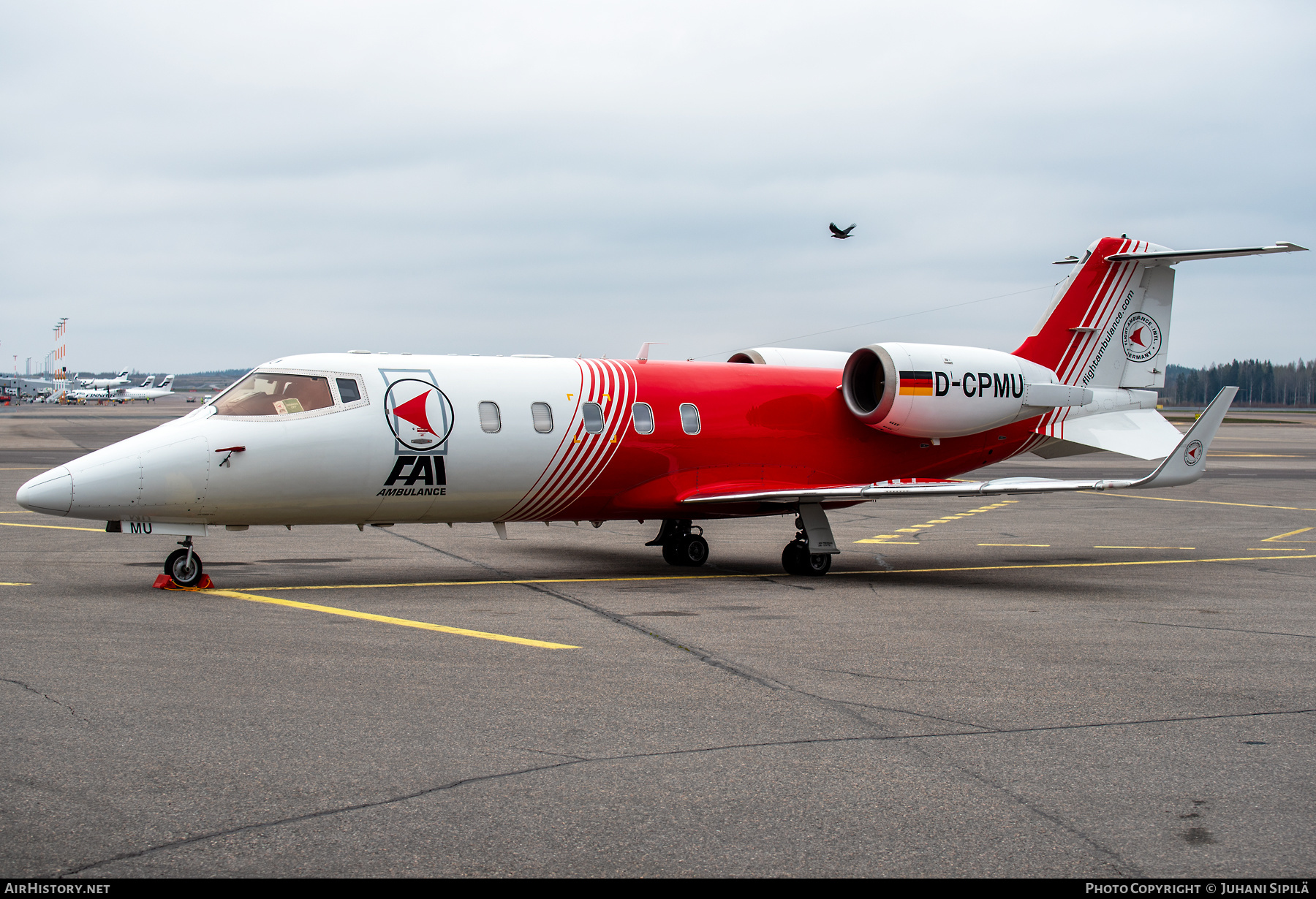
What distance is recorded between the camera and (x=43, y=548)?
1730 cm

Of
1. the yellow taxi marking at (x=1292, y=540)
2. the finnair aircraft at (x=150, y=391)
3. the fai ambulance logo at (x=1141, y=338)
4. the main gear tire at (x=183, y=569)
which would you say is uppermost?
the finnair aircraft at (x=150, y=391)

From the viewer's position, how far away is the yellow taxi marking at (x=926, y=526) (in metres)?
20.7

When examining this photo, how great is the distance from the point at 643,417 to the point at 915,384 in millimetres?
4252

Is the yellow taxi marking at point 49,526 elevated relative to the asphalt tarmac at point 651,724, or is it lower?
lower

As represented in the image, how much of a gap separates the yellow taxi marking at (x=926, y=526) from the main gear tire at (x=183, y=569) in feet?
39.1

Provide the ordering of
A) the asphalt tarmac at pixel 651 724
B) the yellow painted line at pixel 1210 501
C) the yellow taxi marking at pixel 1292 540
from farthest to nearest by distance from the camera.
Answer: the yellow painted line at pixel 1210 501, the yellow taxi marking at pixel 1292 540, the asphalt tarmac at pixel 651 724

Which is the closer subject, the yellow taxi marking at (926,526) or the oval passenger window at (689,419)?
the oval passenger window at (689,419)

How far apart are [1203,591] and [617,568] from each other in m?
8.06

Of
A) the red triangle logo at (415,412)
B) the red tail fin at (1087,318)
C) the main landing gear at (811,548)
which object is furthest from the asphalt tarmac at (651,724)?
the red tail fin at (1087,318)

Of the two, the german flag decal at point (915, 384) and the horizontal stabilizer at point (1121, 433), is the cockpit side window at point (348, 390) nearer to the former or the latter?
the german flag decal at point (915, 384)

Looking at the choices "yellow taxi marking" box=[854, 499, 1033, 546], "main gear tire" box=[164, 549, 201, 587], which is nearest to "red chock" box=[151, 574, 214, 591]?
"main gear tire" box=[164, 549, 201, 587]

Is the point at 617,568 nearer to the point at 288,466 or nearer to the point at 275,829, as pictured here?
the point at 288,466

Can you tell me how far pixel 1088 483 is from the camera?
47.1ft

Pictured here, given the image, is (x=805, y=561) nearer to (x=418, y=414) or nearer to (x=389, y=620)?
(x=418, y=414)
